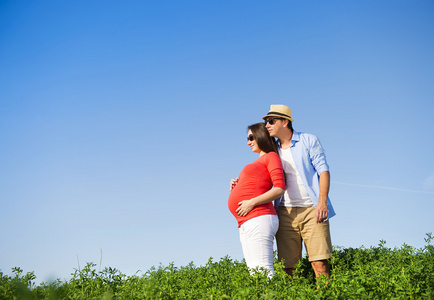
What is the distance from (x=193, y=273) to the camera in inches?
293

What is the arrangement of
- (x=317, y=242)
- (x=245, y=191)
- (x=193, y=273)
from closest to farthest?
(x=245, y=191) < (x=317, y=242) < (x=193, y=273)

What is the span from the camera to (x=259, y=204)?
17.6ft

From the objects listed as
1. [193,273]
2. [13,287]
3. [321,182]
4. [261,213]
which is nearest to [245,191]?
[261,213]

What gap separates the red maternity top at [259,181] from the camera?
5484 millimetres

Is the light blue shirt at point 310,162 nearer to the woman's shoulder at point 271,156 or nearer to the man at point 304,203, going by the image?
the man at point 304,203

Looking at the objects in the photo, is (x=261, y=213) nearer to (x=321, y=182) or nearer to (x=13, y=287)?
(x=321, y=182)

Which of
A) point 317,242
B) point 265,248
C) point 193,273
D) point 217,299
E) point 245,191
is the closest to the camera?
point 217,299

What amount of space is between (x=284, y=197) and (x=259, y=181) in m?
0.99

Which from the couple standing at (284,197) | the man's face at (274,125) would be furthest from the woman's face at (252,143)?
the man's face at (274,125)

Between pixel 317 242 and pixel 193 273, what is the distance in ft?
8.75

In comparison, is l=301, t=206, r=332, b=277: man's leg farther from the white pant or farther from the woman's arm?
the woman's arm

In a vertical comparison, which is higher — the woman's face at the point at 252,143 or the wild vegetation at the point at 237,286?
the woman's face at the point at 252,143

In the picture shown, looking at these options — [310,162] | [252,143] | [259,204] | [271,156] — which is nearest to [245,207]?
[259,204]

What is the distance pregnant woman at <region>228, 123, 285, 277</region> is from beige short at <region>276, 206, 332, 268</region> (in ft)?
2.76
